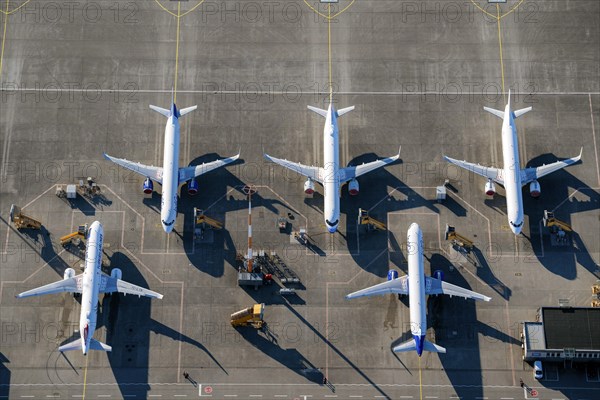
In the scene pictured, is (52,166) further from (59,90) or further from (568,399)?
(568,399)

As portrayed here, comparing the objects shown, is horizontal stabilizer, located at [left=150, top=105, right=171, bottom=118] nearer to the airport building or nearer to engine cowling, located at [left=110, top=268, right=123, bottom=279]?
engine cowling, located at [left=110, top=268, right=123, bottom=279]

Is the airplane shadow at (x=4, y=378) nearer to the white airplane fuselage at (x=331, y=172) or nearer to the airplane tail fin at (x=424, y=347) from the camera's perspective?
the white airplane fuselage at (x=331, y=172)

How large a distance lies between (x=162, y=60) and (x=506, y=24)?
213 ft

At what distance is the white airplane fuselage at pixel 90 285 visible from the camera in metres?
116

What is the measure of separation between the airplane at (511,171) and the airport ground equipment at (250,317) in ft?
136

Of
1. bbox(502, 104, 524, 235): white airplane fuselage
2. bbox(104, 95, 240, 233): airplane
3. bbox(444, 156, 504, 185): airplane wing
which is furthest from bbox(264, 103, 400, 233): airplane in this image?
bbox(502, 104, 524, 235): white airplane fuselage

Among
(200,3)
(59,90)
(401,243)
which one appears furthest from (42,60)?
(401,243)

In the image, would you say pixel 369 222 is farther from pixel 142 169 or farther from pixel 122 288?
pixel 122 288

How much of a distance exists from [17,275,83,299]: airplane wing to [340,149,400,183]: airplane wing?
45991mm

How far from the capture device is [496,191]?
5221 inches

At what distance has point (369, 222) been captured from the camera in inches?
5074

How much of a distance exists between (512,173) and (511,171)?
47 cm

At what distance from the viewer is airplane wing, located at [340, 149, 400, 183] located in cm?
13038

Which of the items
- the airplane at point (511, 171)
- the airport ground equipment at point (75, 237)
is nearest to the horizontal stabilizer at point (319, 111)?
the airplane at point (511, 171)
